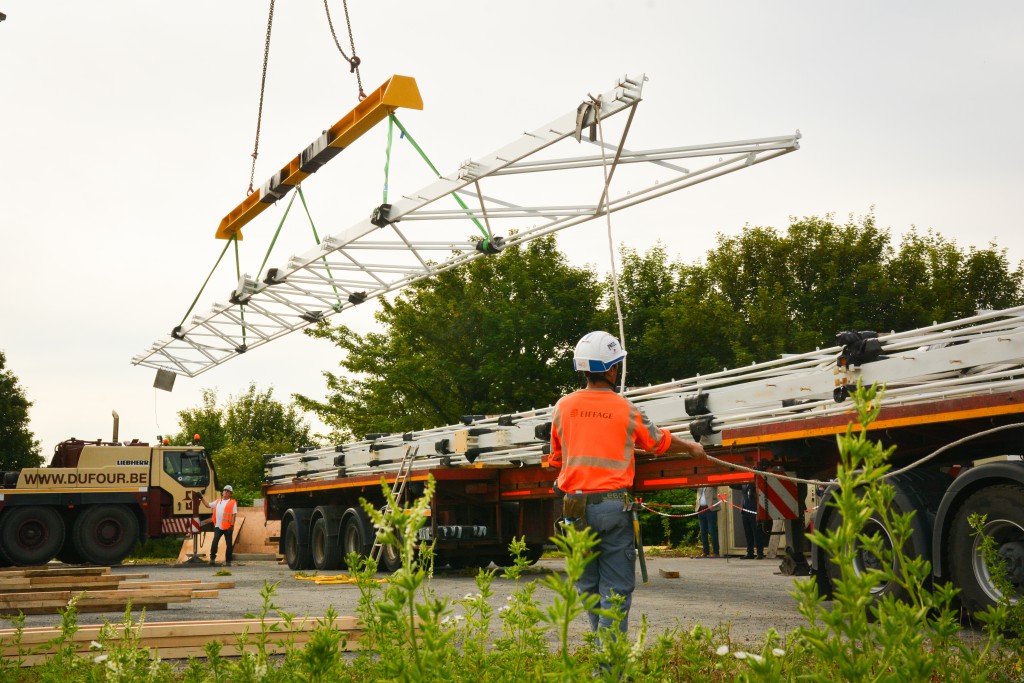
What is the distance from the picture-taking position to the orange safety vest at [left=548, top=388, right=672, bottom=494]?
555cm

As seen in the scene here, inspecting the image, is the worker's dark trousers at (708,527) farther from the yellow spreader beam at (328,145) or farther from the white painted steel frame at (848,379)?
the yellow spreader beam at (328,145)

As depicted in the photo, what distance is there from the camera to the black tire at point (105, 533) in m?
22.1

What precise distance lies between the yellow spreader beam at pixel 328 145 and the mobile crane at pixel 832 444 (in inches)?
152

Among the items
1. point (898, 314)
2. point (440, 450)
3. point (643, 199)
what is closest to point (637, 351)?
point (898, 314)

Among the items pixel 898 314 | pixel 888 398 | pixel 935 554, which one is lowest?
pixel 935 554

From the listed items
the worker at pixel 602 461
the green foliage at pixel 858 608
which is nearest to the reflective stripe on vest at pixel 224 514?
the worker at pixel 602 461

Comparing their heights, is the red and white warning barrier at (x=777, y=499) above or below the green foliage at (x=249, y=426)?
below

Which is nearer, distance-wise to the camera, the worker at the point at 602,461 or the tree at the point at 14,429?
the worker at the point at 602,461

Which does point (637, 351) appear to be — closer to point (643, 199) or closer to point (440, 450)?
point (440, 450)

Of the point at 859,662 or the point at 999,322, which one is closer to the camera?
the point at 859,662

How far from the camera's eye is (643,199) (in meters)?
10.2

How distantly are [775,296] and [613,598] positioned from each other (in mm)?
35034

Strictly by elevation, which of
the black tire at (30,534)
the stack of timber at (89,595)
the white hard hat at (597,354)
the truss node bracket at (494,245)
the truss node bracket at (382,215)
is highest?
the truss node bracket at (382,215)

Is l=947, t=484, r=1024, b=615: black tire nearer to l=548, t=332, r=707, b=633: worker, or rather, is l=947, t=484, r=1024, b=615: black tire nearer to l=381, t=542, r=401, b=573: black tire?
l=548, t=332, r=707, b=633: worker
